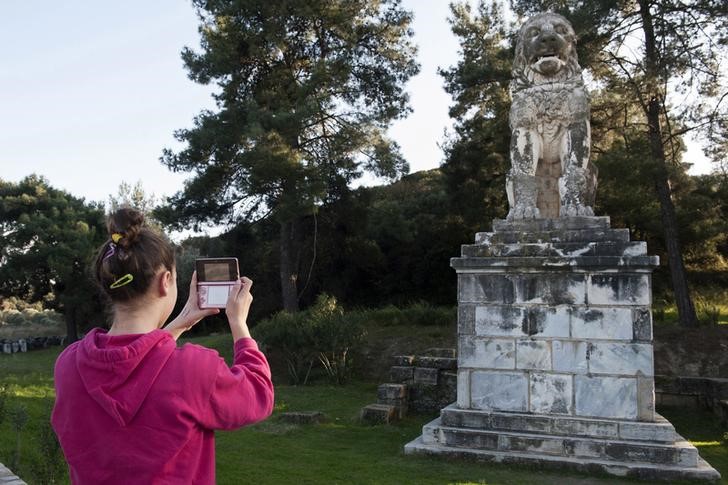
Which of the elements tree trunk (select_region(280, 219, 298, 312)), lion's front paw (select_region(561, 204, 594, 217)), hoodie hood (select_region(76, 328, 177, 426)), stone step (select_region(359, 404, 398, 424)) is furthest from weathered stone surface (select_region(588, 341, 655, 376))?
tree trunk (select_region(280, 219, 298, 312))

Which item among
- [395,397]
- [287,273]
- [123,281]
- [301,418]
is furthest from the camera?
[287,273]

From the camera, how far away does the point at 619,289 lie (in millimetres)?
5922

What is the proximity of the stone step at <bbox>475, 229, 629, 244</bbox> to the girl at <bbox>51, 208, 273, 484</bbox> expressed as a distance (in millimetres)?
5056

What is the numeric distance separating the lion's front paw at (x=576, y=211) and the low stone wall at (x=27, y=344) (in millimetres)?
22508

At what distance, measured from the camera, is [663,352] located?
1180cm

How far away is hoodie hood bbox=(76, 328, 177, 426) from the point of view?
5.07ft

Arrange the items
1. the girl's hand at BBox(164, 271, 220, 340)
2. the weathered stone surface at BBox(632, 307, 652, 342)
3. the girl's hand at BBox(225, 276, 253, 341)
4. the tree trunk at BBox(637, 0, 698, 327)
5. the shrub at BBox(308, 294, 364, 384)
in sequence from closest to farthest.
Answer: the girl's hand at BBox(225, 276, 253, 341) < the girl's hand at BBox(164, 271, 220, 340) < the weathered stone surface at BBox(632, 307, 652, 342) < the shrub at BBox(308, 294, 364, 384) < the tree trunk at BBox(637, 0, 698, 327)

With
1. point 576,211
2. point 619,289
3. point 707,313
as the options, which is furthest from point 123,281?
point 707,313

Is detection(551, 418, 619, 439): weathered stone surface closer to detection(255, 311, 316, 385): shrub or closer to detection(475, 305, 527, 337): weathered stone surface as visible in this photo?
detection(475, 305, 527, 337): weathered stone surface

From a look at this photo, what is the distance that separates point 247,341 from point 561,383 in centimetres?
488

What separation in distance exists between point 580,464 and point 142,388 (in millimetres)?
5053

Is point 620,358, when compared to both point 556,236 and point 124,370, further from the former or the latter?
point 124,370

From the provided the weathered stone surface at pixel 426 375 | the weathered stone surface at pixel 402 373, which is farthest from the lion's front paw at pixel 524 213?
the weathered stone surface at pixel 402 373

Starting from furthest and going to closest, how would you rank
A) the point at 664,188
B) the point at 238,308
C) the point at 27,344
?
the point at 27,344 < the point at 664,188 < the point at 238,308
